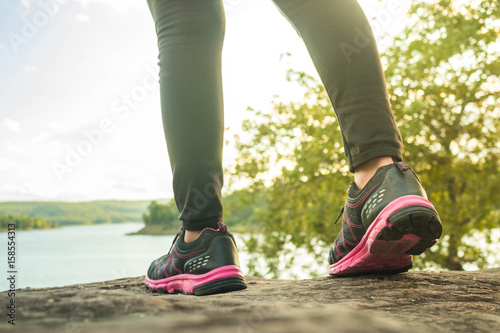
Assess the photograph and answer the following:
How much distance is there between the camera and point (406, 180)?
3.36 feet

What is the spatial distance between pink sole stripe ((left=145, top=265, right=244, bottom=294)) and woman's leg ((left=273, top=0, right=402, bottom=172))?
1.56 feet

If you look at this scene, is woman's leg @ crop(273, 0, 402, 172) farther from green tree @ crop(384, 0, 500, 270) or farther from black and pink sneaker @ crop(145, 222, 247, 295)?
green tree @ crop(384, 0, 500, 270)

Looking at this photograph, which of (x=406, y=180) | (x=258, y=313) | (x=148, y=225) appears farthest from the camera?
(x=148, y=225)

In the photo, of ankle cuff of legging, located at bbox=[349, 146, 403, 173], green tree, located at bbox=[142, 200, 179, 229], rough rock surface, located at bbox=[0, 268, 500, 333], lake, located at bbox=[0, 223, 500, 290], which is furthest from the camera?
lake, located at bbox=[0, 223, 500, 290]

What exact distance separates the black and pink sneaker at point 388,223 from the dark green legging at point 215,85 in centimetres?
8

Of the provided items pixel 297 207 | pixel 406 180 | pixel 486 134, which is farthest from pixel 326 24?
pixel 486 134

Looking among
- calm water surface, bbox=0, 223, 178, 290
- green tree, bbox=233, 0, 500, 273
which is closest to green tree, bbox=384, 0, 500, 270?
green tree, bbox=233, 0, 500, 273

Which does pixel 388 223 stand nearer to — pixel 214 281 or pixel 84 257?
pixel 214 281

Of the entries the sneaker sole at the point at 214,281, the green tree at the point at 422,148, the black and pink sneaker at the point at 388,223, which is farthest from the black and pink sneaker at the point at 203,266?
the green tree at the point at 422,148

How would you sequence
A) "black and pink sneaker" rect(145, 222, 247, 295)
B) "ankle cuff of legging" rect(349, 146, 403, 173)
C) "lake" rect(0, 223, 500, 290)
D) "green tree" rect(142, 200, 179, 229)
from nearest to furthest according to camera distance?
1. "ankle cuff of legging" rect(349, 146, 403, 173)
2. "black and pink sneaker" rect(145, 222, 247, 295)
3. "green tree" rect(142, 200, 179, 229)
4. "lake" rect(0, 223, 500, 290)

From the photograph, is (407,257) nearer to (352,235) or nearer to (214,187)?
(352,235)

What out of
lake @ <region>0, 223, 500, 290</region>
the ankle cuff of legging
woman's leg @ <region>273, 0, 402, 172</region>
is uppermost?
woman's leg @ <region>273, 0, 402, 172</region>

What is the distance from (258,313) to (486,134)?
5598 mm

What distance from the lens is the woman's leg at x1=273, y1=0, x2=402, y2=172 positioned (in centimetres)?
107
